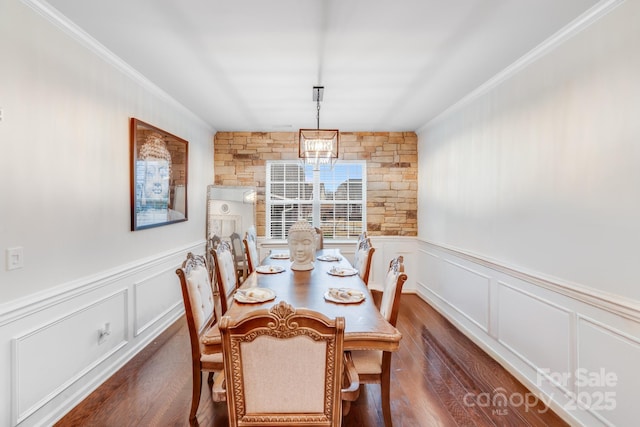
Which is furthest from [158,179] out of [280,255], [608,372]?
[608,372]

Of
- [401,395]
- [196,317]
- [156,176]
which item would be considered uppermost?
[156,176]

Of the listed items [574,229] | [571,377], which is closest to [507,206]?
[574,229]

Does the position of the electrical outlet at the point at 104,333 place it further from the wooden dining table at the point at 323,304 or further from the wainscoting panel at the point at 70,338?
the wooden dining table at the point at 323,304

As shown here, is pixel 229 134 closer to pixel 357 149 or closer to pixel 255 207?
pixel 255 207

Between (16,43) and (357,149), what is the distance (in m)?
4.04

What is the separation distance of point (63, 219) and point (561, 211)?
3.38 metres

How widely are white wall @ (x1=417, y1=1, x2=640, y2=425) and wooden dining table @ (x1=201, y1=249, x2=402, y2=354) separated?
1288mm

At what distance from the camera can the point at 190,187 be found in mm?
4141

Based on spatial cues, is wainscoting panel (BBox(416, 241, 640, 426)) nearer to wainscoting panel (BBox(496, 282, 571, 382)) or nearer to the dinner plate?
wainscoting panel (BBox(496, 282, 571, 382))

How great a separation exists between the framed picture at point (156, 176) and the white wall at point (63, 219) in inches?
3.7

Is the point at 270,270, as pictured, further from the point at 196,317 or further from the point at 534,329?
the point at 534,329

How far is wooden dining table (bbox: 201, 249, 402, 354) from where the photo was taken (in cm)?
157

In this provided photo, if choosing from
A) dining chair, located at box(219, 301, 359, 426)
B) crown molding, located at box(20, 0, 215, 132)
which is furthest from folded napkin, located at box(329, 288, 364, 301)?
crown molding, located at box(20, 0, 215, 132)

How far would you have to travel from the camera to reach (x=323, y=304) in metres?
2.00
